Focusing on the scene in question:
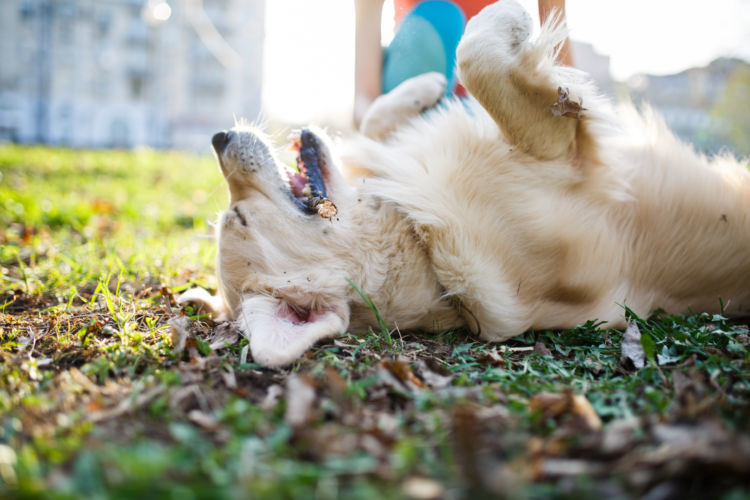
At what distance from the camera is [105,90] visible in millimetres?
33719

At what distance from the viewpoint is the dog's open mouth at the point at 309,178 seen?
240 centimetres

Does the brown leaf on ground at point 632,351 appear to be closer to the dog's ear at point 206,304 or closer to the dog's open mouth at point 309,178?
the dog's open mouth at point 309,178

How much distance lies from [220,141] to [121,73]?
1531 inches

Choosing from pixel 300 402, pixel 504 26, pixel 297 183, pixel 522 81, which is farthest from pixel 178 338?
pixel 504 26

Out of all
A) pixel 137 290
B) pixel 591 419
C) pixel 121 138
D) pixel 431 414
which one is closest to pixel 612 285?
pixel 591 419

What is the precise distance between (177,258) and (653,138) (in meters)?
3.14

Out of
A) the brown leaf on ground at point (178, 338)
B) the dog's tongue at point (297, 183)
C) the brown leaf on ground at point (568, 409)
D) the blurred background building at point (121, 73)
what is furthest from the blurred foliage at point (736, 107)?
the blurred background building at point (121, 73)

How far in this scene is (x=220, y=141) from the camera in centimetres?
255

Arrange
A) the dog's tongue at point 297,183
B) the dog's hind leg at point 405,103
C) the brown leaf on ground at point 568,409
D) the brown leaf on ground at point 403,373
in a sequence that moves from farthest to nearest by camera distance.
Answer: the dog's hind leg at point 405,103
the dog's tongue at point 297,183
the brown leaf on ground at point 403,373
the brown leaf on ground at point 568,409

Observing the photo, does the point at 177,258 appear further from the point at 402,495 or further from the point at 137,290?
the point at 402,495

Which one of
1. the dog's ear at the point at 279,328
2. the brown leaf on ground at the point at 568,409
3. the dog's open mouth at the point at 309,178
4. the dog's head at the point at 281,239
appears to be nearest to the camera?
the brown leaf on ground at the point at 568,409

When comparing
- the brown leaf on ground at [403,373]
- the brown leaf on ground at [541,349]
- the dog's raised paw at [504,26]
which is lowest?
the brown leaf on ground at [541,349]

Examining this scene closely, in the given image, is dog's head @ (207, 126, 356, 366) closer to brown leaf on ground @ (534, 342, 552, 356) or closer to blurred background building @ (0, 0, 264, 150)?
brown leaf on ground @ (534, 342, 552, 356)

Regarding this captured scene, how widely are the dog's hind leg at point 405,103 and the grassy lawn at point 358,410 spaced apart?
1.57 metres
